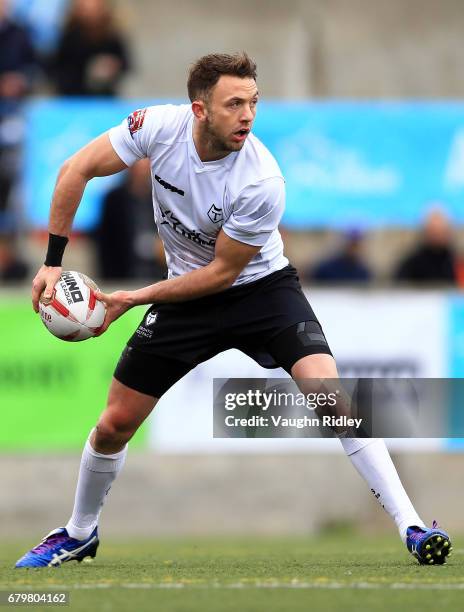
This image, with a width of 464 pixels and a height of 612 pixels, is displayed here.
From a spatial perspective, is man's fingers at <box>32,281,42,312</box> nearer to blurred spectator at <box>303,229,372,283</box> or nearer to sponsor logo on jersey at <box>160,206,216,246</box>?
sponsor logo on jersey at <box>160,206,216,246</box>

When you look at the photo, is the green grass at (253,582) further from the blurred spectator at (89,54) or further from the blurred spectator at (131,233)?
the blurred spectator at (89,54)

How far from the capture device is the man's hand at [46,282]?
278 inches

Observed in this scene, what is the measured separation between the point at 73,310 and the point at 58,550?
143cm

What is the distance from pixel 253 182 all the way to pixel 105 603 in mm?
2293

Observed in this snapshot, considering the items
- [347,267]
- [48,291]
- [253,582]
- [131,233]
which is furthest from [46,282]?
[347,267]

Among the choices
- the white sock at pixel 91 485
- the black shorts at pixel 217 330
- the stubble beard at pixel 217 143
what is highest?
the stubble beard at pixel 217 143

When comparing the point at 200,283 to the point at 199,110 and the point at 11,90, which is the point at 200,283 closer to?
the point at 199,110

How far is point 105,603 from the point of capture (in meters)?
5.76

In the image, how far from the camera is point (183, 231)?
23.9 feet

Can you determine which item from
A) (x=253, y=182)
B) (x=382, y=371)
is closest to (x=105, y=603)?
(x=253, y=182)

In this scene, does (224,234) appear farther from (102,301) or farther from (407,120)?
(407,120)

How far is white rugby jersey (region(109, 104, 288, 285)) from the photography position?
702 cm

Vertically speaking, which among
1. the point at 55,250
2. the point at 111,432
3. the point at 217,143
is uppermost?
the point at 217,143

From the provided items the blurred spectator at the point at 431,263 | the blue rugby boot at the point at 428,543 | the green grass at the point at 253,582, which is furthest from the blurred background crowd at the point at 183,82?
the blue rugby boot at the point at 428,543
